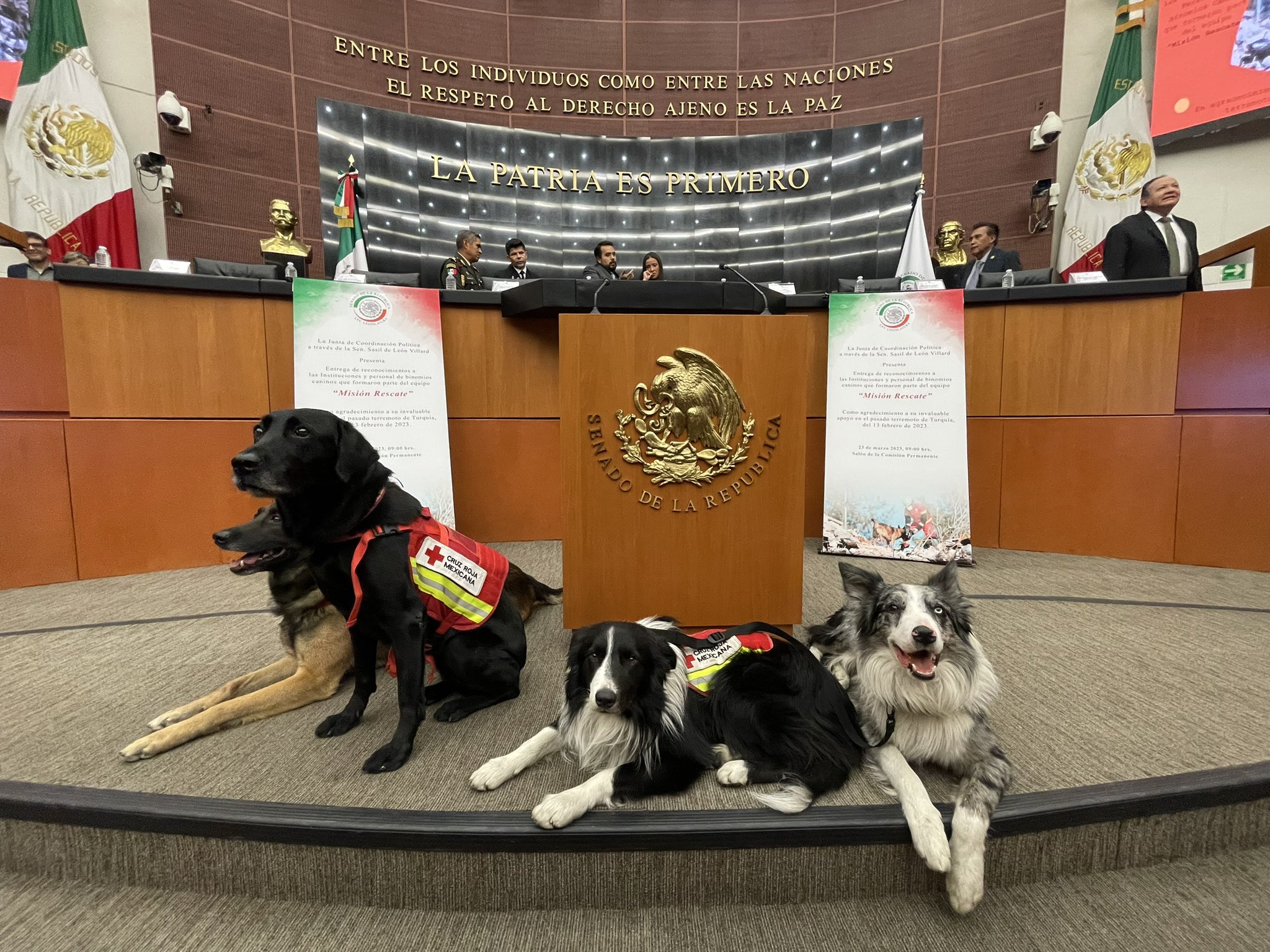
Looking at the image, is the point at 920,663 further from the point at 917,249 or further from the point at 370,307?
the point at 917,249

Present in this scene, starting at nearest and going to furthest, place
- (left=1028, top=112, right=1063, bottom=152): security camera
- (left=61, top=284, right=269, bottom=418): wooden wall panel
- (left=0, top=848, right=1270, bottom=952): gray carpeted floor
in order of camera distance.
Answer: (left=0, top=848, right=1270, bottom=952): gray carpeted floor < (left=61, top=284, right=269, bottom=418): wooden wall panel < (left=1028, top=112, right=1063, bottom=152): security camera

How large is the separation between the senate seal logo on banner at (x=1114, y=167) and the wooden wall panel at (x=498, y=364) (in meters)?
6.85

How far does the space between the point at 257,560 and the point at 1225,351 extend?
4842 millimetres

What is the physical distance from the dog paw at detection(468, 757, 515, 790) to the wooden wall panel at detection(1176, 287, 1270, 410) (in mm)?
4201

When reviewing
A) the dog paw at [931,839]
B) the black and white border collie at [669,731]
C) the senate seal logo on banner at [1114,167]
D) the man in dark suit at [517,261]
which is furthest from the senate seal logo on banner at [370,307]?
the senate seal logo on banner at [1114,167]

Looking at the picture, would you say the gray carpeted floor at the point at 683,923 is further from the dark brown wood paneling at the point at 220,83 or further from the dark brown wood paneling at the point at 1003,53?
the dark brown wood paneling at the point at 1003,53

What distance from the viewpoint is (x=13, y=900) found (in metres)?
1.31

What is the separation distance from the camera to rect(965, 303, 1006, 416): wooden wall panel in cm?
365

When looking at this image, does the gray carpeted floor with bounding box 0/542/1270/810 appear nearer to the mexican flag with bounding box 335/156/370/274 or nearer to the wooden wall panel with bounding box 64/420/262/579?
the wooden wall panel with bounding box 64/420/262/579

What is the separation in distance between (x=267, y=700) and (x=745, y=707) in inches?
57.7

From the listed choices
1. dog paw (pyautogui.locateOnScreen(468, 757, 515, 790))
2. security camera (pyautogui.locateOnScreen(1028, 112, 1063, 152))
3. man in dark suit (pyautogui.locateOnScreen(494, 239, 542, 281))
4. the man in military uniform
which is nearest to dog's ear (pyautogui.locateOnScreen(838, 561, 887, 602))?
dog paw (pyautogui.locateOnScreen(468, 757, 515, 790))

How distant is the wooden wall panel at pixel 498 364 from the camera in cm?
367

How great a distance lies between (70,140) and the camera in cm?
569

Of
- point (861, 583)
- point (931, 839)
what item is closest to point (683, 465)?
point (861, 583)
